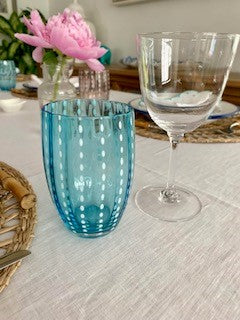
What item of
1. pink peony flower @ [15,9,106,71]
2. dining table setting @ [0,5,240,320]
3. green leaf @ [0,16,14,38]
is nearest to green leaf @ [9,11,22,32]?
green leaf @ [0,16,14,38]

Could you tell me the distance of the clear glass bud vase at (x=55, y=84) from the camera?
57 centimetres

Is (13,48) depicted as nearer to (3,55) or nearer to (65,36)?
(3,55)

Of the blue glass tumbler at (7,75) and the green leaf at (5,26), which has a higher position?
the green leaf at (5,26)

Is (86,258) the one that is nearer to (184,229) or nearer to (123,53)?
(184,229)

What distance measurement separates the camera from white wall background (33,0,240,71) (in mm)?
1536

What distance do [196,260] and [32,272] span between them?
0.45 feet

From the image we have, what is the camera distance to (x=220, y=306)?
0.21 meters

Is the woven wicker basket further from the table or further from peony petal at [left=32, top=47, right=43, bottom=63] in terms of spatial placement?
peony petal at [left=32, top=47, right=43, bottom=63]

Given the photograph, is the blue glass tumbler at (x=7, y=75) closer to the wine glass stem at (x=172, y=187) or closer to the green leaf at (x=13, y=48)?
the wine glass stem at (x=172, y=187)

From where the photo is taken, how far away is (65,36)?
1.53 feet

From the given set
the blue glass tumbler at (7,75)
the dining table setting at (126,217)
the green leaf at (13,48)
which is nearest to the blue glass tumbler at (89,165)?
the dining table setting at (126,217)

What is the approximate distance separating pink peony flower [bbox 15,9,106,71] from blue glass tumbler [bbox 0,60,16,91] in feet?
1.78

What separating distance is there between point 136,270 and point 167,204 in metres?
0.12

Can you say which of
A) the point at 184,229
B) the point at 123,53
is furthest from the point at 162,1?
the point at 184,229
